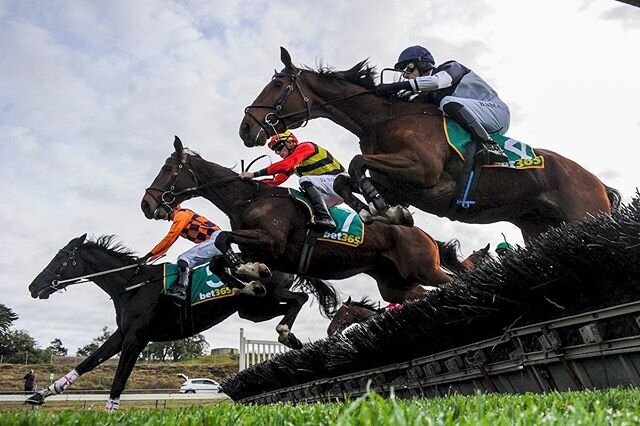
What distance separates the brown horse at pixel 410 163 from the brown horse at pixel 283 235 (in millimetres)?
870

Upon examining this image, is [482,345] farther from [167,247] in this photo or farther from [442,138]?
[167,247]

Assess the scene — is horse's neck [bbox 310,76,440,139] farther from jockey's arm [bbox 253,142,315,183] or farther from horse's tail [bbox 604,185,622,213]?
horse's tail [bbox 604,185,622,213]

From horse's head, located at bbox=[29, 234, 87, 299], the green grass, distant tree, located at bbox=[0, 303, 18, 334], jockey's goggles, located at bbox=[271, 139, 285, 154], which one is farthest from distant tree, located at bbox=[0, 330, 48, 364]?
the green grass

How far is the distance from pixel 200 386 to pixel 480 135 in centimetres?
2022

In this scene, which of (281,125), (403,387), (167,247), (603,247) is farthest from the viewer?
(167,247)

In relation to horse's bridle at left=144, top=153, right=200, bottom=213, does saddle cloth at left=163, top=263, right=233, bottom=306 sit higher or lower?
lower

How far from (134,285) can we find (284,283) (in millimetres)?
1978

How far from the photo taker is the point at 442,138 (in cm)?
483

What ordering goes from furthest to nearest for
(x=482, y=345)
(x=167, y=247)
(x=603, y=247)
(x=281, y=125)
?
1. (x=167, y=247)
2. (x=281, y=125)
3. (x=482, y=345)
4. (x=603, y=247)

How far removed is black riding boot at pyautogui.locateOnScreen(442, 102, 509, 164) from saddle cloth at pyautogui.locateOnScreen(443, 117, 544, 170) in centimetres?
6

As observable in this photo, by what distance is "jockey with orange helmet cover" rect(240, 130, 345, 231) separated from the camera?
603 cm

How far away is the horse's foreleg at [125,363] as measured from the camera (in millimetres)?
7133

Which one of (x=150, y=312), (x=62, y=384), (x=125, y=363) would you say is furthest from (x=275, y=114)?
(x=62, y=384)

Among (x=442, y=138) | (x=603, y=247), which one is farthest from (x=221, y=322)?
(x=603, y=247)
